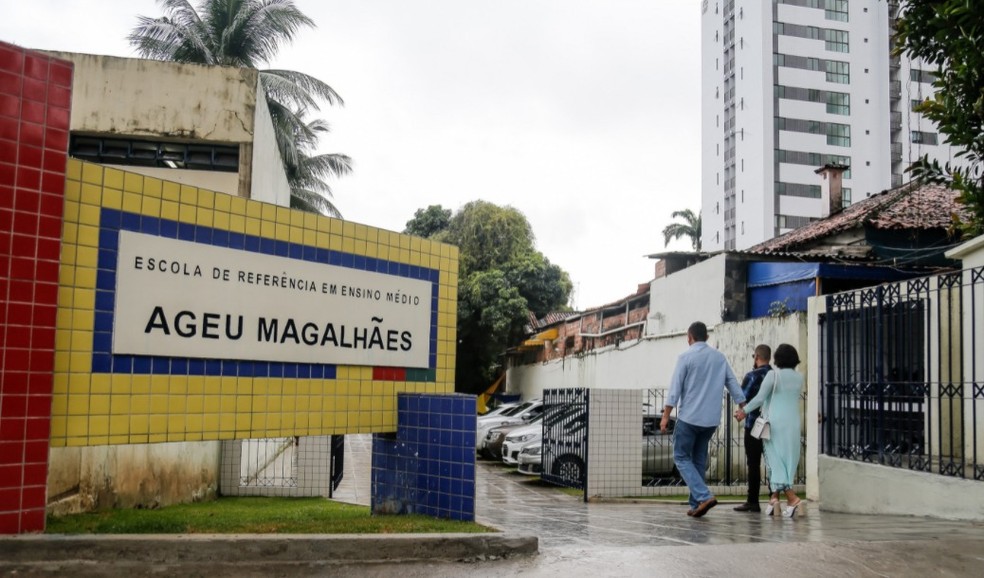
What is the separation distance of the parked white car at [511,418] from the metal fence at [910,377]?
12.7 m

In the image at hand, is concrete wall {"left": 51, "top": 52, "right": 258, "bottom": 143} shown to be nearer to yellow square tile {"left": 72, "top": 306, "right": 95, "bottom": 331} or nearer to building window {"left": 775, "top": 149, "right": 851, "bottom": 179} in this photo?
yellow square tile {"left": 72, "top": 306, "right": 95, "bottom": 331}

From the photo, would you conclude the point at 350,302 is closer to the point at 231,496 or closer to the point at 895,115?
the point at 231,496

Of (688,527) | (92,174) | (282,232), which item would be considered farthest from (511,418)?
(92,174)

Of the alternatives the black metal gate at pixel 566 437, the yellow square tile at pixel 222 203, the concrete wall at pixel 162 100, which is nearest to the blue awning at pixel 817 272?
the black metal gate at pixel 566 437

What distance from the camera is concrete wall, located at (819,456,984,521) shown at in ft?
24.4

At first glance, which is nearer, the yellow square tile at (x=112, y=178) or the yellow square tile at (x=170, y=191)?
the yellow square tile at (x=112, y=178)

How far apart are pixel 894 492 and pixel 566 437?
18.3 ft

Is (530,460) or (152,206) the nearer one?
(152,206)

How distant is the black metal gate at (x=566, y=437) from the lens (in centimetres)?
1224

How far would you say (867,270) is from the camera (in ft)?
60.2

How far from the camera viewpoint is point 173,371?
5.55 meters

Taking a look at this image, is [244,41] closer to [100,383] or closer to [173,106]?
[173,106]

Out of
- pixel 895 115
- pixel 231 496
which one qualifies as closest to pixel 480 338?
pixel 231 496

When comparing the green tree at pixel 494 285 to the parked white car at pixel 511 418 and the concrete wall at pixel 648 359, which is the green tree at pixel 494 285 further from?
the parked white car at pixel 511 418
